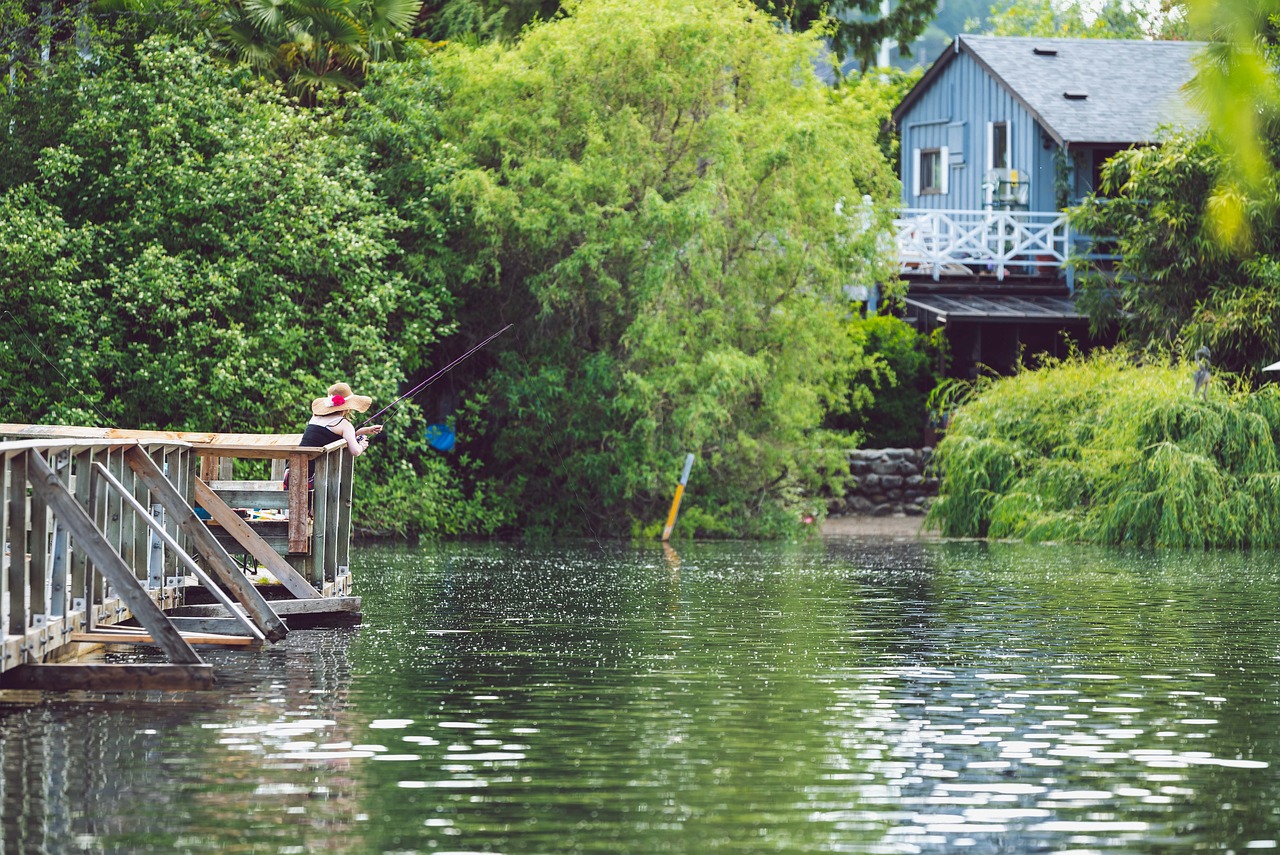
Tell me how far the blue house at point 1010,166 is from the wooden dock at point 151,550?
23280mm

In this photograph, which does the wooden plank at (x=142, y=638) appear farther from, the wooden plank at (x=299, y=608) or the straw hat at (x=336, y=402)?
the straw hat at (x=336, y=402)

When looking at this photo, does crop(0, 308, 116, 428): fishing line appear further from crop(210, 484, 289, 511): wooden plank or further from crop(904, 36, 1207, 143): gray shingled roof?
crop(904, 36, 1207, 143): gray shingled roof

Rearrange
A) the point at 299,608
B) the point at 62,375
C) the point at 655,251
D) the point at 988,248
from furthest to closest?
the point at 988,248 → the point at 655,251 → the point at 62,375 → the point at 299,608

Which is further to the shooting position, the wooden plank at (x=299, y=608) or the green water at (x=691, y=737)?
the wooden plank at (x=299, y=608)

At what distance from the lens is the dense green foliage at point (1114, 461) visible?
29.9 metres

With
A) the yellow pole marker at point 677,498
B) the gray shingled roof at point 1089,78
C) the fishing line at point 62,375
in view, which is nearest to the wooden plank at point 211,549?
the fishing line at point 62,375

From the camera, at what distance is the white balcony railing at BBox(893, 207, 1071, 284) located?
135 ft

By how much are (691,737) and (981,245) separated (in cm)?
3173

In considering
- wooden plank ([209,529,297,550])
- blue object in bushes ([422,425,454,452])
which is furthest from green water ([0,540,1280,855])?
blue object in bushes ([422,425,454,452])

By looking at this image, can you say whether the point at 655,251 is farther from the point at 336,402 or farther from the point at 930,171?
the point at 930,171

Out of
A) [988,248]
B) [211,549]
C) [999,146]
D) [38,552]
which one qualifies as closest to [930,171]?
[999,146]

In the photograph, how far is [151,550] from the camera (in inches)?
640

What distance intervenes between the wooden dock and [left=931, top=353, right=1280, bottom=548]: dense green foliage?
1463 cm

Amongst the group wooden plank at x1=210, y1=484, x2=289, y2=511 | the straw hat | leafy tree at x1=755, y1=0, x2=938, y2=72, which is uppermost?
leafy tree at x1=755, y1=0, x2=938, y2=72
